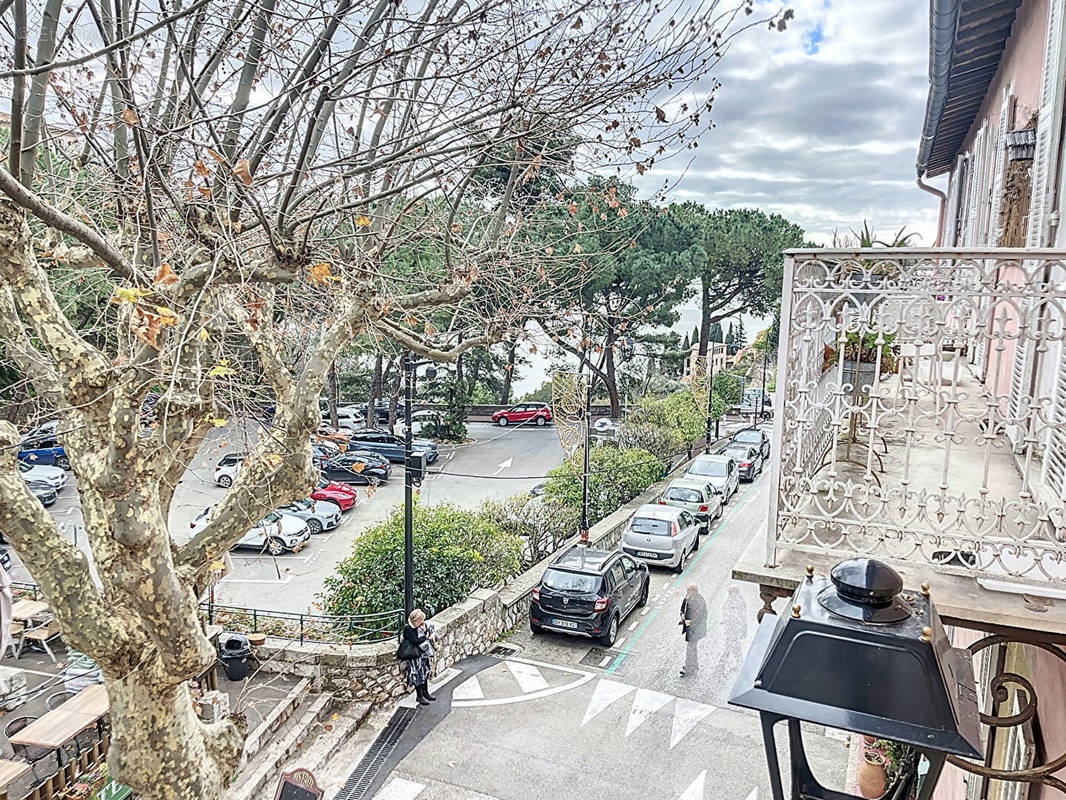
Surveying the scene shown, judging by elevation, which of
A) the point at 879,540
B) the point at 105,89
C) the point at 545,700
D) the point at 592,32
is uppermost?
the point at 592,32

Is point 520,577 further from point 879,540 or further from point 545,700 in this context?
point 879,540

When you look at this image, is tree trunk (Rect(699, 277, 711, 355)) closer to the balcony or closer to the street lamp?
the street lamp

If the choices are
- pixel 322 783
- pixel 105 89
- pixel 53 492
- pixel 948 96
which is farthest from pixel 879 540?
pixel 53 492

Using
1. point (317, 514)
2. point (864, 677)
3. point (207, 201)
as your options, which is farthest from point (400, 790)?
point (317, 514)

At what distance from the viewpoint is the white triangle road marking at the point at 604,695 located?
31.1ft

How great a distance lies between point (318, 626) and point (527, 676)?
3.34 meters

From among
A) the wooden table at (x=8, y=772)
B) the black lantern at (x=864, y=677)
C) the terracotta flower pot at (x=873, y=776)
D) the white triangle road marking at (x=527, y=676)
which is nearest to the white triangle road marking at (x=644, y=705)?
the white triangle road marking at (x=527, y=676)

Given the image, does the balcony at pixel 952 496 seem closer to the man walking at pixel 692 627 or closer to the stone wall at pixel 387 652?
the man walking at pixel 692 627

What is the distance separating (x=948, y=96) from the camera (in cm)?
895

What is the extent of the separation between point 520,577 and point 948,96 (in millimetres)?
10128

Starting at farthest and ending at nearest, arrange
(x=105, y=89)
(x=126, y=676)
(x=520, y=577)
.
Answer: (x=520, y=577), (x=105, y=89), (x=126, y=676)

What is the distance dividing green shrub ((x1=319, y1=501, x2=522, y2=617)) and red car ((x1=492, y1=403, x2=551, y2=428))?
2352 cm

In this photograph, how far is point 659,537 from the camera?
15195 millimetres

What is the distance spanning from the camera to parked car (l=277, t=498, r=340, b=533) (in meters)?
19.0
